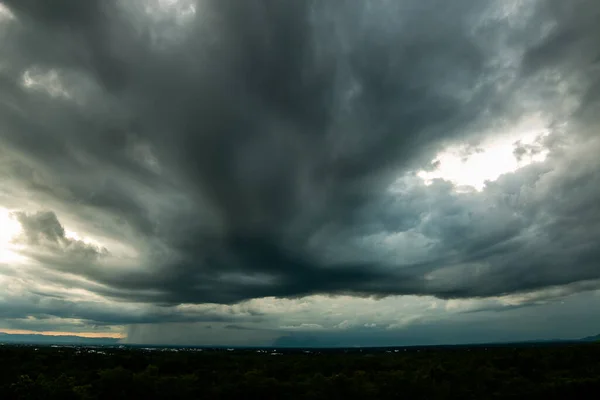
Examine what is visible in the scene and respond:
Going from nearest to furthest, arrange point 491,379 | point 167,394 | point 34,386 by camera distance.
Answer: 1. point 34,386
2. point 167,394
3. point 491,379

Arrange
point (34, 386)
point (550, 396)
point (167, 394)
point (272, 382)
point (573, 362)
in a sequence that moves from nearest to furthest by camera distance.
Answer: point (34, 386) → point (550, 396) → point (167, 394) → point (272, 382) → point (573, 362)

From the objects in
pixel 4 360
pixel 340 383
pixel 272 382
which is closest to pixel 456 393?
pixel 340 383

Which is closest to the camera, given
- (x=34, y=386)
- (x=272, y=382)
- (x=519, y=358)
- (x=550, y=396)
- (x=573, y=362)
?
(x=34, y=386)

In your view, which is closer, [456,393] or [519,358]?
[456,393]

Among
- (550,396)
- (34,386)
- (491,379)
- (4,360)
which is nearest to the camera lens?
(34,386)

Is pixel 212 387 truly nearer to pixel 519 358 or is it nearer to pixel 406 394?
pixel 406 394

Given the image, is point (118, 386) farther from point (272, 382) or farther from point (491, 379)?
point (491, 379)

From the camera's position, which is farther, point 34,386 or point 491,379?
point 491,379

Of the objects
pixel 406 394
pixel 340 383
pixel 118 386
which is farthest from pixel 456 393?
pixel 118 386
